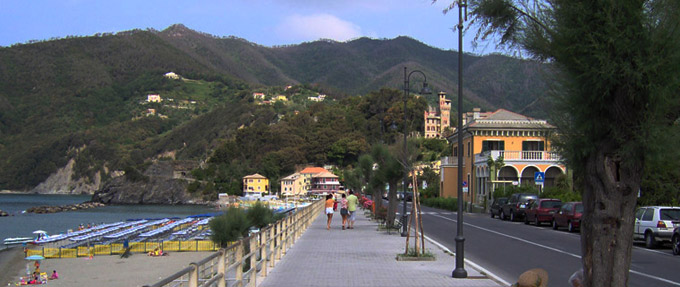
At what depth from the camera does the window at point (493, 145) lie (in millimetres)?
57719

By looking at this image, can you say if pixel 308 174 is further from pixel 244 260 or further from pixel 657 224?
pixel 244 260

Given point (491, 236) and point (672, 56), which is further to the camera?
point (491, 236)

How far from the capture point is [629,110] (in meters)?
7.27

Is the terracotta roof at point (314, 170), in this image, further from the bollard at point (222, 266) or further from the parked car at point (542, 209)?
the bollard at point (222, 266)

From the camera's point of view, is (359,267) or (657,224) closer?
(359,267)

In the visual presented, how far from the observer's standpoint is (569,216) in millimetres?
29562

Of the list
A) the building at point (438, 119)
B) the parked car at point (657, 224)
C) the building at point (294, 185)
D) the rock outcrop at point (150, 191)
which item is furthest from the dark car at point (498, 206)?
the building at point (438, 119)

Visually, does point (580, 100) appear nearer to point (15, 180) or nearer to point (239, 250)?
point (239, 250)

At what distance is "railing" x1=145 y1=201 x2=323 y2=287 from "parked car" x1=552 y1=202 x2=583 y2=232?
12.4 m

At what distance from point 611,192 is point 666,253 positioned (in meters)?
14.8

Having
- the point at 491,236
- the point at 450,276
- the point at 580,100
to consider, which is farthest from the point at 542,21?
the point at 491,236

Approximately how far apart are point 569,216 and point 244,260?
74.3 ft

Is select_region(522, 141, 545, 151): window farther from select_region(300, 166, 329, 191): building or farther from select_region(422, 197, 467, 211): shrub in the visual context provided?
select_region(300, 166, 329, 191): building

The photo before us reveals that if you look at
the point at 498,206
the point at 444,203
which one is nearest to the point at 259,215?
the point at 498,206
